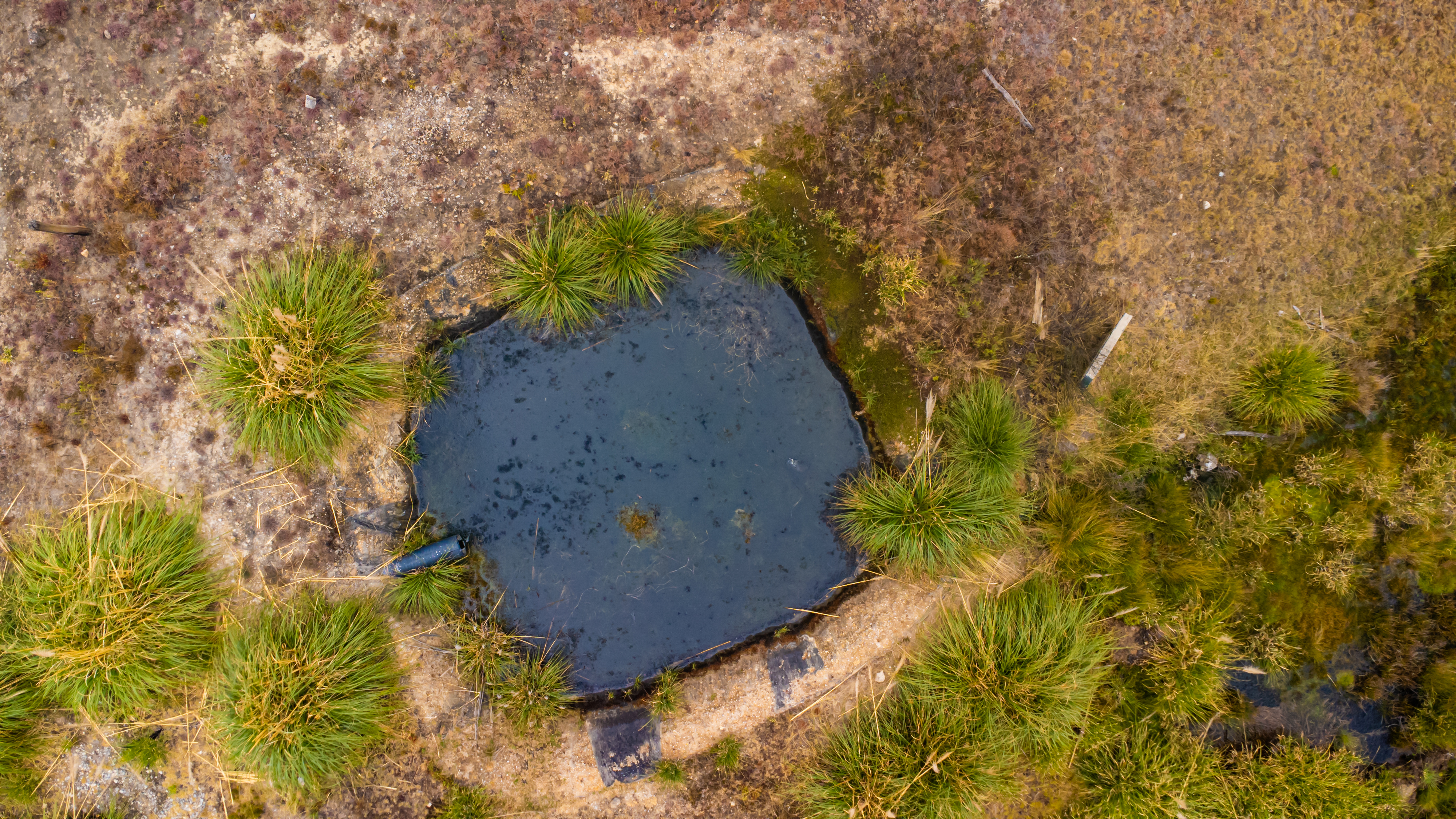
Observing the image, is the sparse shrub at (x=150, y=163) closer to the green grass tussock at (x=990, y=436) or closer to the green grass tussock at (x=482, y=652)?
the green grass tussock at (x=482, y=652)

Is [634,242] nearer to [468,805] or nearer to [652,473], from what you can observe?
[652,473]

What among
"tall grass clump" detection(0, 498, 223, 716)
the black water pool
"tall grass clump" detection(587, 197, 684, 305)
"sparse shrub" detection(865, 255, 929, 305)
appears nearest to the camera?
"tall grass clump" detection(0, 498, 223, 716)

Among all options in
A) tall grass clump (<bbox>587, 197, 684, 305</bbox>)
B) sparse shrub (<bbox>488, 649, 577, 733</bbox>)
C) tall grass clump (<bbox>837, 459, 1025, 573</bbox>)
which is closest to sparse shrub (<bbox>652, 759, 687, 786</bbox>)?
sparse shrub (<bbox>488, 649, 577, 733</bbox>)

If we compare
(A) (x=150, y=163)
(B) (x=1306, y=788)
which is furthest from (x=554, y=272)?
(B) (x=1306, y=788)

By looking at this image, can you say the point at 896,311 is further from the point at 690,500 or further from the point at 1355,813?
the point at 1355,813

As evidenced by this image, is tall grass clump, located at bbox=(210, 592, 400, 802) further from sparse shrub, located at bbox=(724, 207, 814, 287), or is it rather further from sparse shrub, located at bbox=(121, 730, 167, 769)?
sparse shrub, located at bbox=(724, 207, 814, 287)

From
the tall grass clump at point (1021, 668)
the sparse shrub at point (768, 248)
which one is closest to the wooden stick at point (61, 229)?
the sparse shrub at point (768, 248)

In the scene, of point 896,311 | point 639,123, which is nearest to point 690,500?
point 896,311
